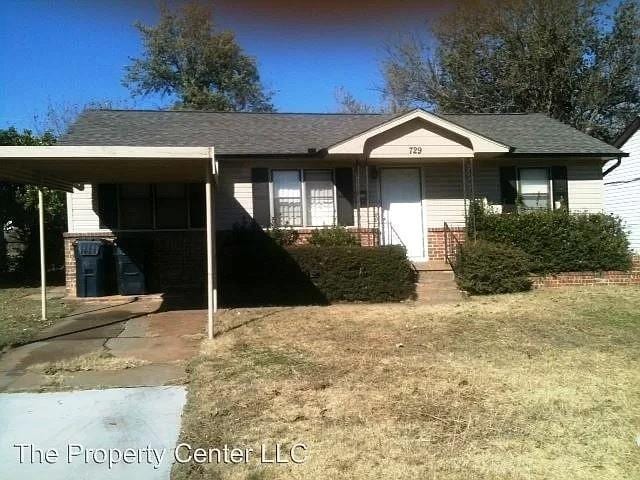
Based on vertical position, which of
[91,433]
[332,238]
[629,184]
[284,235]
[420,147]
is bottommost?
[91,433]

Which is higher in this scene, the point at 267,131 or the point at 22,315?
the point at 267,131

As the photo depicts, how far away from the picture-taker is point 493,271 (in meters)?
10.8

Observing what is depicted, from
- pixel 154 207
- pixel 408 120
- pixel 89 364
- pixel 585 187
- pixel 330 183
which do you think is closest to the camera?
pixel 89 364

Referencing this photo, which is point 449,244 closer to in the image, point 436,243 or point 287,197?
point 436,243

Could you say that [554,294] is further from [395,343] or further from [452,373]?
[452,373]

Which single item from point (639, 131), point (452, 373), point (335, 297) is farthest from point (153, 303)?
point (639, 131)

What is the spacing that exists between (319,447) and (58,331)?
5793 mm

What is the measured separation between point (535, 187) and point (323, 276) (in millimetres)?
6536

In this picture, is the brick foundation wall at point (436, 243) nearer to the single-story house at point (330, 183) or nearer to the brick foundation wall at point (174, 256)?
the single-story house at point (330, 183)

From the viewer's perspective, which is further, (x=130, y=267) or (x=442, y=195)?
(x=442, y=195)

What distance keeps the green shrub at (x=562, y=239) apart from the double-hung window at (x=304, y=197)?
363 cm

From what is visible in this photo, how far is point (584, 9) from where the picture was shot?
2466 cm

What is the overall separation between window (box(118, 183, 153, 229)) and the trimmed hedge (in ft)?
10.3

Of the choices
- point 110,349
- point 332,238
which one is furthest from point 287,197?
point 110,349
